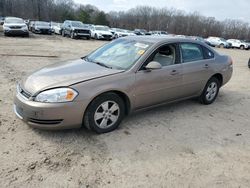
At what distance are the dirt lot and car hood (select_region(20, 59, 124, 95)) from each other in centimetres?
71

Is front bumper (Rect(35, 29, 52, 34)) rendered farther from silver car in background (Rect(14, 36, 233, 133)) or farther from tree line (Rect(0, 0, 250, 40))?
tree line (Rect(0, 0, 250, 40))

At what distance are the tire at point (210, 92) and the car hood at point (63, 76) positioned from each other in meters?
2.37

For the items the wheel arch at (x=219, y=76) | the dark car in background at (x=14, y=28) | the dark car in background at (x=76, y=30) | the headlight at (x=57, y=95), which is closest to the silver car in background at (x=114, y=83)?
the headlight at (x=57, y=95)

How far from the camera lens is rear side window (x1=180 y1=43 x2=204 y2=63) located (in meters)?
4.37

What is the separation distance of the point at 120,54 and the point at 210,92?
7.76ft

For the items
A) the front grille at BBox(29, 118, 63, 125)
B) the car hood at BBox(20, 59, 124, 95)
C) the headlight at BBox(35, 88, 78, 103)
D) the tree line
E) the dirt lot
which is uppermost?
the tree line

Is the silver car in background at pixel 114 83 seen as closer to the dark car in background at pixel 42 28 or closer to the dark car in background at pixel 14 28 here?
the dark car in background at pixel 14 28

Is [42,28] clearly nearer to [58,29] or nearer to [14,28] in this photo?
[58,29]

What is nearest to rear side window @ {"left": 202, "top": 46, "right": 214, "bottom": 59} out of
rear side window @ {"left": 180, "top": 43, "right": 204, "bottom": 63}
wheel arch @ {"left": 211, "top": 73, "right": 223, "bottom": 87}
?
rear side window @ {"left": 180, "top": 43, "right": 204, "bottom": 63}

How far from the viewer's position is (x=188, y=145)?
10.9ft

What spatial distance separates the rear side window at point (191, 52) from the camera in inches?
172

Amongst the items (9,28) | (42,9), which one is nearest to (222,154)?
(9,28)

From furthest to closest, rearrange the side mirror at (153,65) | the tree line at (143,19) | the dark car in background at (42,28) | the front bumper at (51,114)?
the tree line at (143,19), the dark car in background at (42,28), the side mirror at (153,65), the front bumper at (51,114)

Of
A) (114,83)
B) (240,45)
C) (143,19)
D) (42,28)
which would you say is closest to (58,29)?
(42,28)
